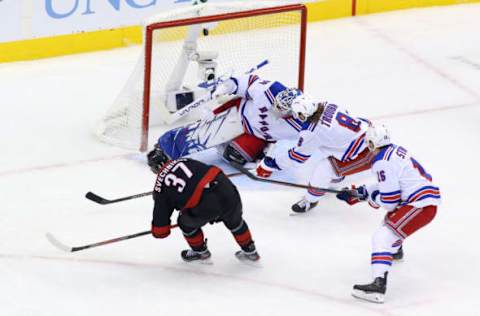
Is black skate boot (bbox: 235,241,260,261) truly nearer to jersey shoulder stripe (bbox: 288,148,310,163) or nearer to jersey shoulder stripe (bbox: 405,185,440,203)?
jersey shoulder stripe (bbox: 288,148,310,163)

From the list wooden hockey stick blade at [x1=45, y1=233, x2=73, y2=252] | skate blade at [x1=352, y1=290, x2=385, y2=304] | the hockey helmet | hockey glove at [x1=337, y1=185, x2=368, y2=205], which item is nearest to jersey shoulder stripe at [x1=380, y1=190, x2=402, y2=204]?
hockey glove at [x1=337, y1=185, x2=368, y2=205]

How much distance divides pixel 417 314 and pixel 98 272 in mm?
1451

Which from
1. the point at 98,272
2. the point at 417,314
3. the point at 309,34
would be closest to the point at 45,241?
the point at 98,272

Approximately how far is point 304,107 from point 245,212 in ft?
2.29

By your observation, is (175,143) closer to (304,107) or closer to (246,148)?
(246,148)

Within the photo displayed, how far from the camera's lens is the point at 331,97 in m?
8.20

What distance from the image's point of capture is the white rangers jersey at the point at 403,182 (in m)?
5.61

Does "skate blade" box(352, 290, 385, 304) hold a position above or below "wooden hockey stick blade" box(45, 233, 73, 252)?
below

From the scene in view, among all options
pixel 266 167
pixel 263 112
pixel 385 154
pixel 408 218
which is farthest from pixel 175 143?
pixel 408 218

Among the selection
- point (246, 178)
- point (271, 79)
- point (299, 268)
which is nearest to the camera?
point (299, 268)

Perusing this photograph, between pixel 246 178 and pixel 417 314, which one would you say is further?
pixel 246 178

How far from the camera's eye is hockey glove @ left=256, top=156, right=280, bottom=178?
6539 millimetres

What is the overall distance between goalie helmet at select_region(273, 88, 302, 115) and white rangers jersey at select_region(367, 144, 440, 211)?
0.96 meters

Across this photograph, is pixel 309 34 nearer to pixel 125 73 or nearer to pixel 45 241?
pixel 125 73
